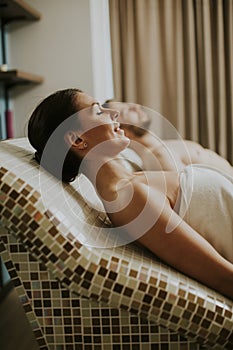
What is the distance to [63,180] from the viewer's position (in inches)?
44.2

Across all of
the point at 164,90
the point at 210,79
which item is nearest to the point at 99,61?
the point at 164,90

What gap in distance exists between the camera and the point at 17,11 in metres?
2.57

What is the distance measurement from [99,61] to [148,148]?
2.76 feet

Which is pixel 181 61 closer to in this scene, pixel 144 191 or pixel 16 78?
pixel 16 78

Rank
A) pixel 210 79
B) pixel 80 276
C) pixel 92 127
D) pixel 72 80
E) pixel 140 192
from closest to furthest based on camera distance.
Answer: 1. pixel 80 276
2. pixel 140 192
3. pixel 92 127
4. pixel 72 80
5. pixel 210 79

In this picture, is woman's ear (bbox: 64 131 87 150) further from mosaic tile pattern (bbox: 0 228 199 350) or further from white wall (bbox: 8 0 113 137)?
white wall (bbox: 8 0 113 137)

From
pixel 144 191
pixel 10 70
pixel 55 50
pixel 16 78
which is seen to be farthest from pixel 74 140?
pixel 55 50

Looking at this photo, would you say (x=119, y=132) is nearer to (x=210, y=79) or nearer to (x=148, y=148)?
(x=148, y=148)

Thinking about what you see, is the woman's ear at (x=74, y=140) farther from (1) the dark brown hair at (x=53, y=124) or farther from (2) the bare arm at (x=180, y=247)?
(2) the bare arm at (x=180, y=247)

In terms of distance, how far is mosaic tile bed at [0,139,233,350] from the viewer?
0.87 meters

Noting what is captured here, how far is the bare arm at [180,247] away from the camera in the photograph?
96 cm

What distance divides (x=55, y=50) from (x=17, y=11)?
369mm

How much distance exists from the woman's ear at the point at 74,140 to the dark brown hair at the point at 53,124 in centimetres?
1

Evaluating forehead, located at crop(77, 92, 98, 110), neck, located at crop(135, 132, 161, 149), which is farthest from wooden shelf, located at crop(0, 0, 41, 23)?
forehead, located at crop(77, 92, 98, 110)
